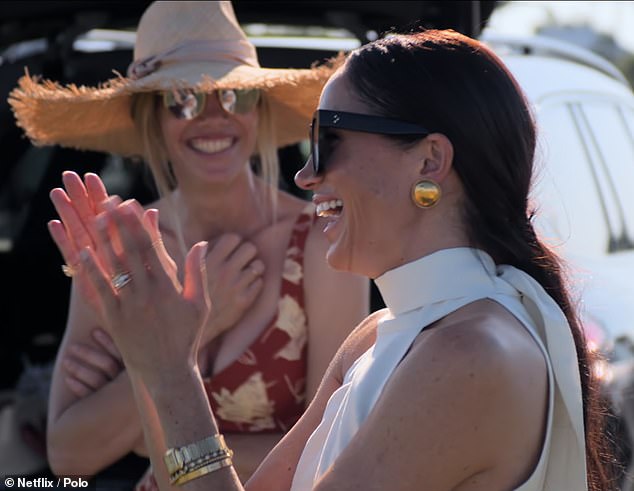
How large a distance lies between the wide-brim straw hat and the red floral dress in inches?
22.3

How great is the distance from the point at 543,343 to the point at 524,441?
15cm

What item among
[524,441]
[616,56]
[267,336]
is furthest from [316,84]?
[616,56]

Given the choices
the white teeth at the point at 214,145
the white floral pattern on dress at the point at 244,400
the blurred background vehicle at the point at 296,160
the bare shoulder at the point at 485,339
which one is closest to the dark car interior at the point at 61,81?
the blurred background vehicle at the point at 296,160

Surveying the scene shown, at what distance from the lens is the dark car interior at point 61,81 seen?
3277 millimetres

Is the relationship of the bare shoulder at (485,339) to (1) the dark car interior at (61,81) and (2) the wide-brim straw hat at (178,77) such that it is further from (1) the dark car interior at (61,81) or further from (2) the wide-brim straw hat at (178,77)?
(2) the wide-brim straw hat at (178,77)

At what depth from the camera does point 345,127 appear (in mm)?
1731

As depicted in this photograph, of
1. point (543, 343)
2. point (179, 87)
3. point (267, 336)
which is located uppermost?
point (179, 87)

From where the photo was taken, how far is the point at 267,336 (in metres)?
2.64

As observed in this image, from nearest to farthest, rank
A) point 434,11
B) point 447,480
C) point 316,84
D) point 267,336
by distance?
point 447,480
point 267,336
point 316,84
point 434,11

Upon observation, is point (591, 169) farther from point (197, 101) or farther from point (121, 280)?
point (121, 280)

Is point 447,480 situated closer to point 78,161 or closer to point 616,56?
point 78,161

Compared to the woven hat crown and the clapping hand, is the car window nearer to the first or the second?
the woven hat crown

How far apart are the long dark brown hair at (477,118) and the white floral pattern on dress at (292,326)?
966 mm

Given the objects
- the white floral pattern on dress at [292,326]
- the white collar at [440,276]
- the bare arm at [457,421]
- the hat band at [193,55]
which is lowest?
the white floral pattern on dress at [292,326]
